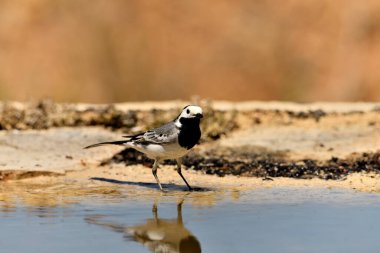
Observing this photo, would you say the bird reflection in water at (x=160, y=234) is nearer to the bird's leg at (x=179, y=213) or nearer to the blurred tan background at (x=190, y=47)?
the bird's leg at (x=179, y=213)

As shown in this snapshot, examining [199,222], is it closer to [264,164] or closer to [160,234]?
[160,234]

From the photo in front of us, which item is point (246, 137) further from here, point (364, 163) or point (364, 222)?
point (364, 222)

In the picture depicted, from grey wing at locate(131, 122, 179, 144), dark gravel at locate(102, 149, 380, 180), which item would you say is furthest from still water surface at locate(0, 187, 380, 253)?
dark gravel at locate(102, 149, 380, 180)

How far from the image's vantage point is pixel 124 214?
25.4 feet

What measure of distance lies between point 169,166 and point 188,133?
1902mm

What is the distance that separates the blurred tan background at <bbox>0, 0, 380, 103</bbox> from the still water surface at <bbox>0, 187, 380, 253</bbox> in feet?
41.4

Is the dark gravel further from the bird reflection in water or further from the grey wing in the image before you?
the bird reflection in water

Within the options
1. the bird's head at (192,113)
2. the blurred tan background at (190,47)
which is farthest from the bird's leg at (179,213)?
the blurred tan background at (190,47)

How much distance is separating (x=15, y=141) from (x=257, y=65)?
11325mm

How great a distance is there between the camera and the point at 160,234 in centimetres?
698

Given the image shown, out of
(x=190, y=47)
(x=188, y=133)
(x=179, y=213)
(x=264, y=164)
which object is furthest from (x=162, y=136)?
(x=190, y=47)

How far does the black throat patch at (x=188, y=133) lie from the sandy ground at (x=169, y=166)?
46 centimetres

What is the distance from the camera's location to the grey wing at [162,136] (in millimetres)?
8961

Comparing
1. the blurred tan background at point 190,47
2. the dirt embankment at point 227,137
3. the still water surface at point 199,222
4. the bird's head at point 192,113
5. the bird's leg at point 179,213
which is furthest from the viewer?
the blurred tan background at point 190,47
